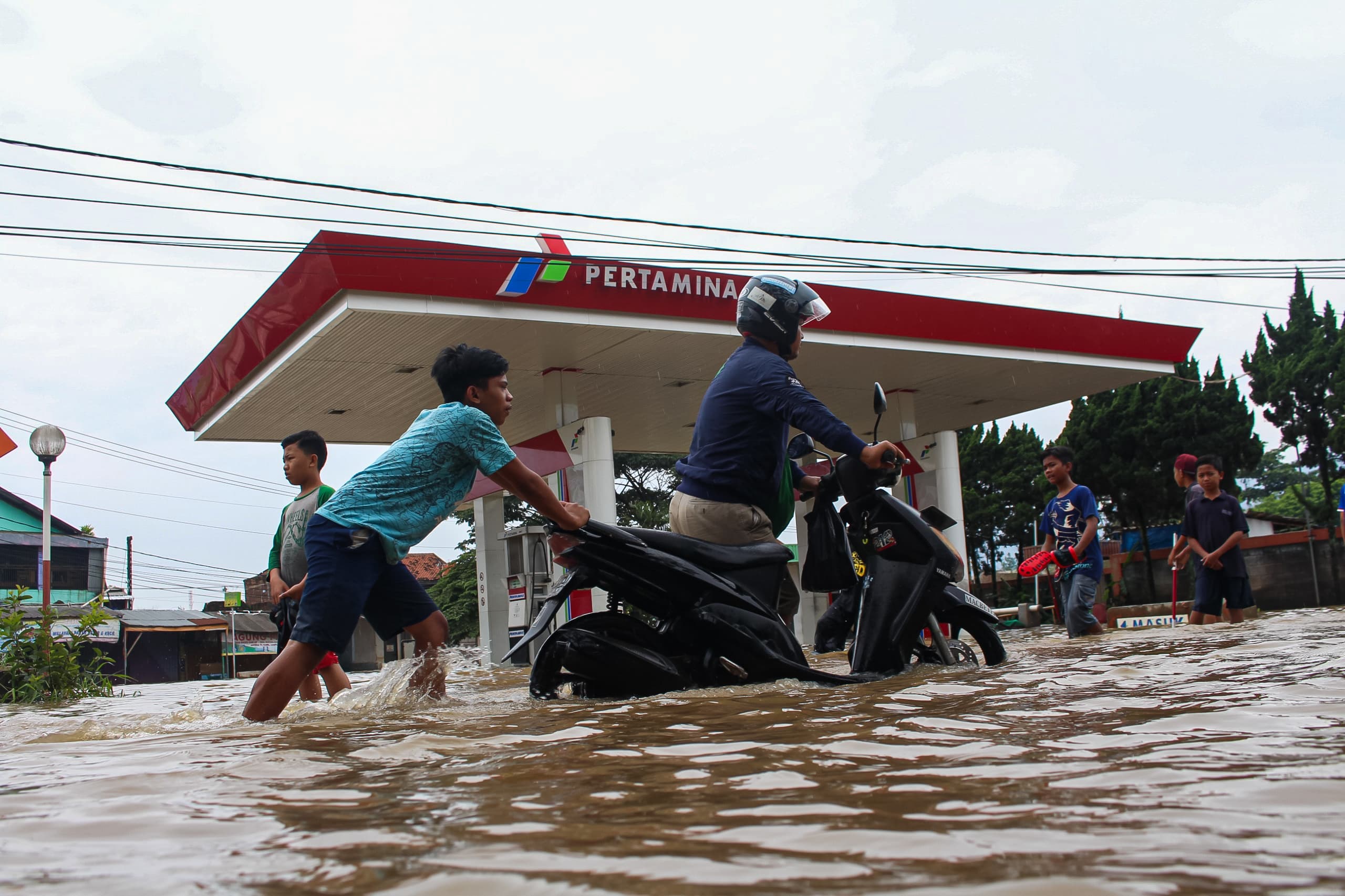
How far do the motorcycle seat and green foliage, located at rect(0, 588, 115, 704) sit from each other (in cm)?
573

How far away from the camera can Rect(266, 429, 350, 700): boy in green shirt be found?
5.50 metres

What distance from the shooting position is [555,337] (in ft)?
40.5

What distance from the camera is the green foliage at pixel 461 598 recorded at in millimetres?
33344

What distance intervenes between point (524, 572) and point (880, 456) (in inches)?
450

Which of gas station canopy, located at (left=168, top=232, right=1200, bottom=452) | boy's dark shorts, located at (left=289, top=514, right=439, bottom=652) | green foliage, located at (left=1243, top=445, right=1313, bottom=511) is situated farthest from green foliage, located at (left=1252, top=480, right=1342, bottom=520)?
boy's dark shorts, located at (left=289, top=514, right=439, bottom=652)

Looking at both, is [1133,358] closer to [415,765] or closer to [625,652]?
[625,652]

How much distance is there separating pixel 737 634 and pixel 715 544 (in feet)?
1.23

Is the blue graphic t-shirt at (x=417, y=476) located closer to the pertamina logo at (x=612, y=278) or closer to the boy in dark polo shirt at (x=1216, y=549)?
the boy in dark polo shirt at (x=1216, y=549)

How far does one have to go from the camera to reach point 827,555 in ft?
14.0

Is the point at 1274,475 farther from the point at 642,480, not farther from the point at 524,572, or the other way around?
the point at 524,572

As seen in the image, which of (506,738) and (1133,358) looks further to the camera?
(1133,358)

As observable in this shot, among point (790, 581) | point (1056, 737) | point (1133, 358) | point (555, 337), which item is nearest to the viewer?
point (1056, 737)

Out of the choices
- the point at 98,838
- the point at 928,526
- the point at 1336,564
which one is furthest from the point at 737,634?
the point at 1336,564

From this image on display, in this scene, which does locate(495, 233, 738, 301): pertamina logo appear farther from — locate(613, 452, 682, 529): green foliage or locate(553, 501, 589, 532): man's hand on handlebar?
locate(613, 452, 682, 529): green foliage
